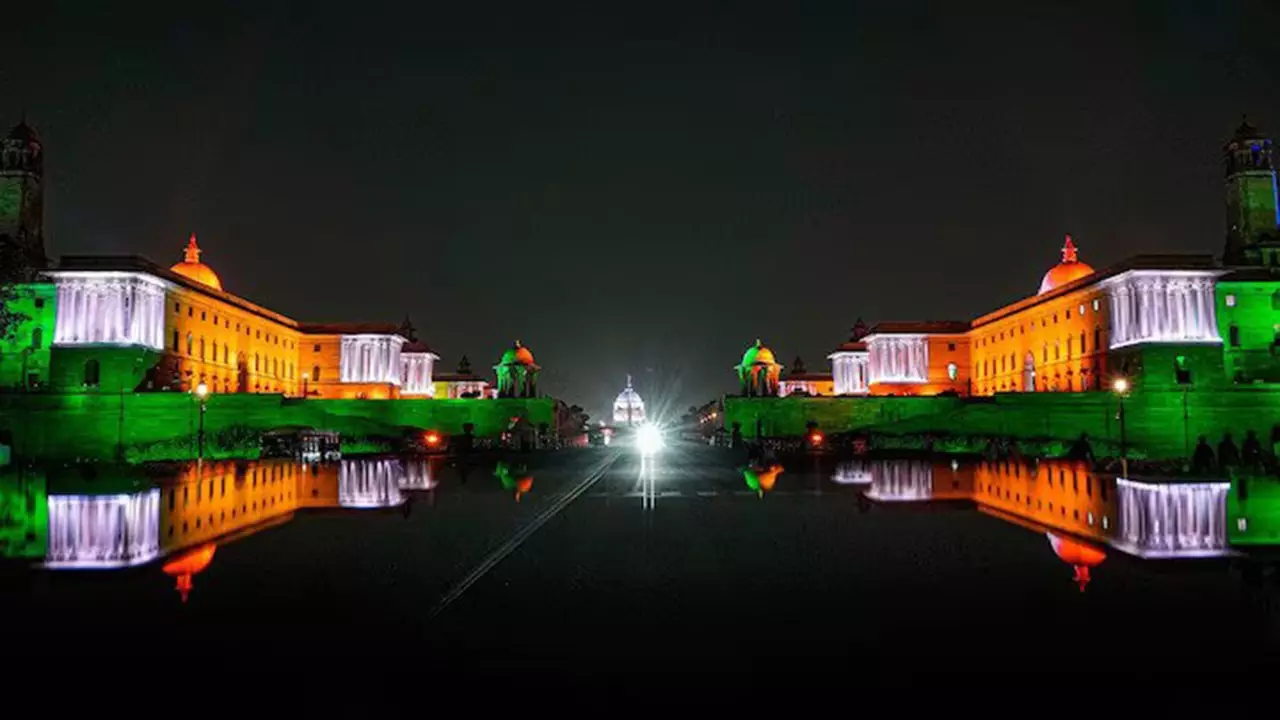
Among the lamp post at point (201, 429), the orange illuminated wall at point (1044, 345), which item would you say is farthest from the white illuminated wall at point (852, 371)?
the lamp post at point (201, 429)

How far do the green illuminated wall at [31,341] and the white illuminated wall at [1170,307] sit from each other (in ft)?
233

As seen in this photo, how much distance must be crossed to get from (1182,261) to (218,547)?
211 ft

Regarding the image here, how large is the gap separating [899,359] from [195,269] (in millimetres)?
65184

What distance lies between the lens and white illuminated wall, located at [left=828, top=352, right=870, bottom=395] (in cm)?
10494

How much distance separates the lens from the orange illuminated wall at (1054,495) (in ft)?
57.4

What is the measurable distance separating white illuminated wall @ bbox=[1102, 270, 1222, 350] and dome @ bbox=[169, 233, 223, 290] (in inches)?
2708

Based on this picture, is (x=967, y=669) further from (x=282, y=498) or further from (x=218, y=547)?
(x=282, y=498)

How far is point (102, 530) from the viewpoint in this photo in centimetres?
1653

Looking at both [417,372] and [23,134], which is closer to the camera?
[23,134]

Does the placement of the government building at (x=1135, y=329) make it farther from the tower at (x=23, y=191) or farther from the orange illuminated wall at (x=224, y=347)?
the tower at (x=23, y=191)

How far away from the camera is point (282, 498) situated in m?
23.0

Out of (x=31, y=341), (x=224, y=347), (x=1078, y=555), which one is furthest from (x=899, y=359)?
(x=1078, y=555)

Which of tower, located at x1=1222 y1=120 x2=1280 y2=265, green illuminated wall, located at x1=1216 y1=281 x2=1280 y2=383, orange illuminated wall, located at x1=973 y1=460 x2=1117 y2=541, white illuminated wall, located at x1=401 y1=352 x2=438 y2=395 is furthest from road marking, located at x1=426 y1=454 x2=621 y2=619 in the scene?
white illuminated wall, located at x1=401 y1=352 x2=438 y2=395

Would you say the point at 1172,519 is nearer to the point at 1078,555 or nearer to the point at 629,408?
the point at 1078,555
